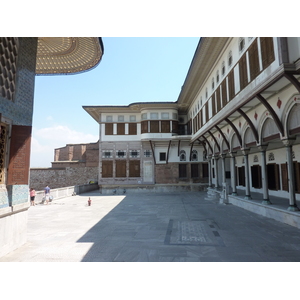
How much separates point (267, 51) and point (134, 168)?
16.6 m

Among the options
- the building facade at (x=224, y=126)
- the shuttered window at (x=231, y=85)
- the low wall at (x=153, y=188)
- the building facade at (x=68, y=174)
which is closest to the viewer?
the building facade at (x=224, y=126)

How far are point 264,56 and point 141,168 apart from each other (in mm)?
16118

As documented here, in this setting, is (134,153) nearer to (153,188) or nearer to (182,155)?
(153,188)

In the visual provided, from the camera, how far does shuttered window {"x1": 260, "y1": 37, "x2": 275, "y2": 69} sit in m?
7.16

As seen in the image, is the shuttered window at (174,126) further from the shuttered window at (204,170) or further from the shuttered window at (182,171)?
the shuttered window at (204,170)

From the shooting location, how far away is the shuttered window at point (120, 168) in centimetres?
2202

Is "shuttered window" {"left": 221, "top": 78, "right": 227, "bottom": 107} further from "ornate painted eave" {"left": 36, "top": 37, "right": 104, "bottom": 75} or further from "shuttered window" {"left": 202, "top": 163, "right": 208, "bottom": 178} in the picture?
"shuttered window" {"left": 202, "top": 163, "right": 208, "bottom": 178}

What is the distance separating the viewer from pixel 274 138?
844 centimetres

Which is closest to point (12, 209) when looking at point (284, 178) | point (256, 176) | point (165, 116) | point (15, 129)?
point (15, 129)

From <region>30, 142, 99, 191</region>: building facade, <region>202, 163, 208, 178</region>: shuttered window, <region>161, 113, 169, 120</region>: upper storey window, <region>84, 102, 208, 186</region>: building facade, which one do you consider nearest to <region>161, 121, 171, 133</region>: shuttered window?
<region>84, 102, 208, 186</region>: building facade

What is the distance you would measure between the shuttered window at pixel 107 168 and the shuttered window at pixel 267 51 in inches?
678

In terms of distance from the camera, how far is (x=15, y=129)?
5410 mm

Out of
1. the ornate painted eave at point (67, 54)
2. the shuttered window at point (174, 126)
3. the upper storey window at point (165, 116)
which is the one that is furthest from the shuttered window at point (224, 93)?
the upper storey window at point (165, 116)
